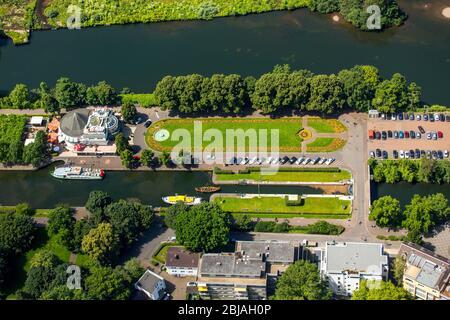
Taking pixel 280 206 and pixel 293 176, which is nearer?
pixel 280 206

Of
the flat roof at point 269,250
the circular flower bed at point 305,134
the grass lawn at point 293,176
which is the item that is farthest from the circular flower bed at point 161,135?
the flat roof at point 269,250

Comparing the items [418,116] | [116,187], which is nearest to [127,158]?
[116,187]

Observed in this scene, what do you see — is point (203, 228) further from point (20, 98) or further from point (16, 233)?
point (20, 98)

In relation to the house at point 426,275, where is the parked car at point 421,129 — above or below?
above

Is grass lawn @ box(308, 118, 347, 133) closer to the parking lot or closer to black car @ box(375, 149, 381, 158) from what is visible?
the parking lot

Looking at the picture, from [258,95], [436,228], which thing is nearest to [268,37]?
[258,95]

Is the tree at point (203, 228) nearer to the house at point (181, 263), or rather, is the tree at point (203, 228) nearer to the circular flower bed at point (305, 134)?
the house at point (181, 263)

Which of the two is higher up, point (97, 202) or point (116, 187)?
point (116, 187)
